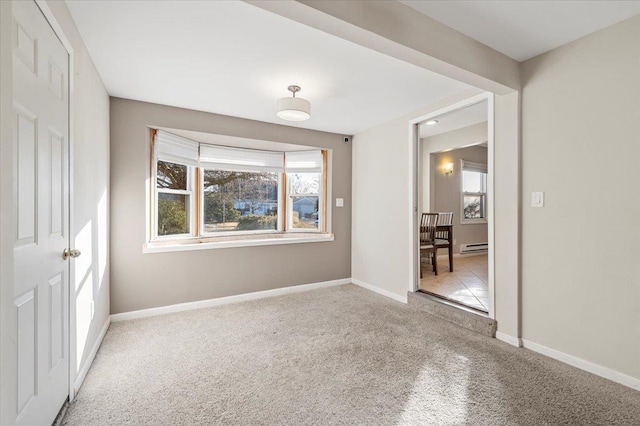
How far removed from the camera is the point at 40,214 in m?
1.42

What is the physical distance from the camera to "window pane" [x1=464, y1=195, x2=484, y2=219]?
21.4ft

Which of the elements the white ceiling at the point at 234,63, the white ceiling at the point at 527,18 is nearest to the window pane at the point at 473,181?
the white ceiling at the point at 234,63

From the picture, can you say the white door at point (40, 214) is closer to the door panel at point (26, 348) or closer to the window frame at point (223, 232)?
the door panel at point (26, 348)

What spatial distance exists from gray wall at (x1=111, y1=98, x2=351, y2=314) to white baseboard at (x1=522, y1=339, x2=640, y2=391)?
8.52 feet

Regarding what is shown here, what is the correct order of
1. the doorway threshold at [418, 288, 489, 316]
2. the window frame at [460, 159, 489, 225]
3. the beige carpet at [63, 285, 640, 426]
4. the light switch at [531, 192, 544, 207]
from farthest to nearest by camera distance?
the window frame at [460, 159, 489, 225]
the doorway threshold at [418, 288, 489, 316]
the light switch at [531, 192, 544, 207]
the beige carpet at [63, 285, 640, 426]

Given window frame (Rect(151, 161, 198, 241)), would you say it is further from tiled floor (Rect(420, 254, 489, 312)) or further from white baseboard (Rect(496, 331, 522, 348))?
white baseboard (Rect(496, 331, 522, 348))

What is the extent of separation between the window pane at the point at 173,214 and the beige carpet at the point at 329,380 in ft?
3.71

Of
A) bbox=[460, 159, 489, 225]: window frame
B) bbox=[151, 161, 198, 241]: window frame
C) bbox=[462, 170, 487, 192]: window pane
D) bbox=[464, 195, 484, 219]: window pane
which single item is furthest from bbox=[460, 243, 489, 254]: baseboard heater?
bbox=[151, 161, 198, 241]: window frame

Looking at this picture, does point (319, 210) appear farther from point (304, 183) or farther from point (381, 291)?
point (381, 291)

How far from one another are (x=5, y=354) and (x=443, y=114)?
3.64m

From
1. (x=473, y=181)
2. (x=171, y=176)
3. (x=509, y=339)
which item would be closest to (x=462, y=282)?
(x=509, y=339)

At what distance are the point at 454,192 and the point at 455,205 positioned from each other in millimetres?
283

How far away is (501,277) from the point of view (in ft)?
8.55

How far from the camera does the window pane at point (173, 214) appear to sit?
351 cm
